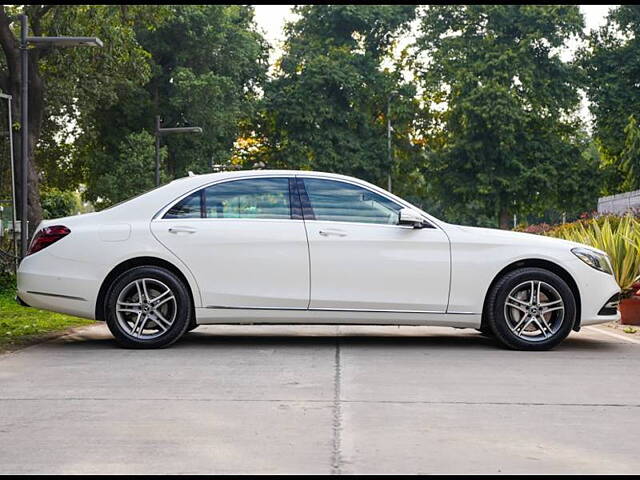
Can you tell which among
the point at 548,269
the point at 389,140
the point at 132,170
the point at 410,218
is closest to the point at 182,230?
the point at 410,218

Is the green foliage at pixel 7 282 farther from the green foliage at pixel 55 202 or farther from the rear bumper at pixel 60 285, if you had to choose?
the green foliage at pixel 55 202

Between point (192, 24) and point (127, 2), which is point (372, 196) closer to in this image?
point (127, 2)

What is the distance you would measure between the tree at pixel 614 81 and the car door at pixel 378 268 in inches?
1671

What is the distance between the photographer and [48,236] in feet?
33.2

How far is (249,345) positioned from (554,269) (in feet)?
9.54

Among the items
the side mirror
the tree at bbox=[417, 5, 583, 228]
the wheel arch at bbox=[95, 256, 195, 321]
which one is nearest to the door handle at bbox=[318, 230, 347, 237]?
the side mirror

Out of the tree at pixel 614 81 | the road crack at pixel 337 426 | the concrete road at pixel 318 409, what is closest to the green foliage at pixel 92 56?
the concrete road at pixel 318 409

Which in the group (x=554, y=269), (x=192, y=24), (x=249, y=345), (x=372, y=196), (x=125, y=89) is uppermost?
(x=192, y=24)

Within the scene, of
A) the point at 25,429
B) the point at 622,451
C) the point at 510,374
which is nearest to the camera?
the point at 622,451

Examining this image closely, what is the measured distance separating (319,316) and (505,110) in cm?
4142

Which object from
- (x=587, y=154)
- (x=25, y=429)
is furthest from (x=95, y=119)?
(x=25, y=429)

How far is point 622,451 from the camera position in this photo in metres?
5.57

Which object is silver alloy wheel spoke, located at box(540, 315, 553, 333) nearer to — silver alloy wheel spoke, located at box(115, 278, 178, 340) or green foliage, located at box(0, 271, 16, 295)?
silver alloy wheel spoke, located at box(115, 278, 178, 340)

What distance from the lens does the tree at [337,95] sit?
53969 mm
